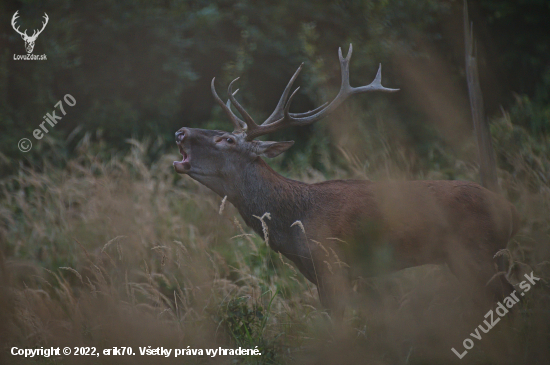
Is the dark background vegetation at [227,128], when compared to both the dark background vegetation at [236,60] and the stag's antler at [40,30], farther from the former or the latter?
the stag's antler at [40,30]

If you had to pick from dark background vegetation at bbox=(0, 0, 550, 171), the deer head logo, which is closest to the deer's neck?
dark background vegetation at bbox=(0, 0, 550, 171)

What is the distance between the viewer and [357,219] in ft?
14.0

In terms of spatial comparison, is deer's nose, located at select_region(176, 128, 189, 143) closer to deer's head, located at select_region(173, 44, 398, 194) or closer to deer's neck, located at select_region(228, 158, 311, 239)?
deer's head, located at select_region(173, 44, 398, 194)

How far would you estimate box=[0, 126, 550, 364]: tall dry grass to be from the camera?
3898 millimetres

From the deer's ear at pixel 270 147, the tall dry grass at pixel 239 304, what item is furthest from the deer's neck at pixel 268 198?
the tall dry grass at pixel 239 304

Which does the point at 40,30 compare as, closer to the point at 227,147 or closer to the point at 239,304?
the point at 227,147

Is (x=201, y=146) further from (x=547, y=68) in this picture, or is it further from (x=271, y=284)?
(x=547, y=68)

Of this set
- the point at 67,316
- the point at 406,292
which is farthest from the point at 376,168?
the point at 67,316

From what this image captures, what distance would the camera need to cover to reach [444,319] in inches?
161

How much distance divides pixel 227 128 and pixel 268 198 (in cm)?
464

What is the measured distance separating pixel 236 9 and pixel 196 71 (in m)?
1.35

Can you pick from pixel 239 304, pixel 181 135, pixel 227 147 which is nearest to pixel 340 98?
pixel 227 147

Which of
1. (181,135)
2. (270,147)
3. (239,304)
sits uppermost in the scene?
(181,135)

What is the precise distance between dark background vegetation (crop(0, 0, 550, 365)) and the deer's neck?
0.20 meters
